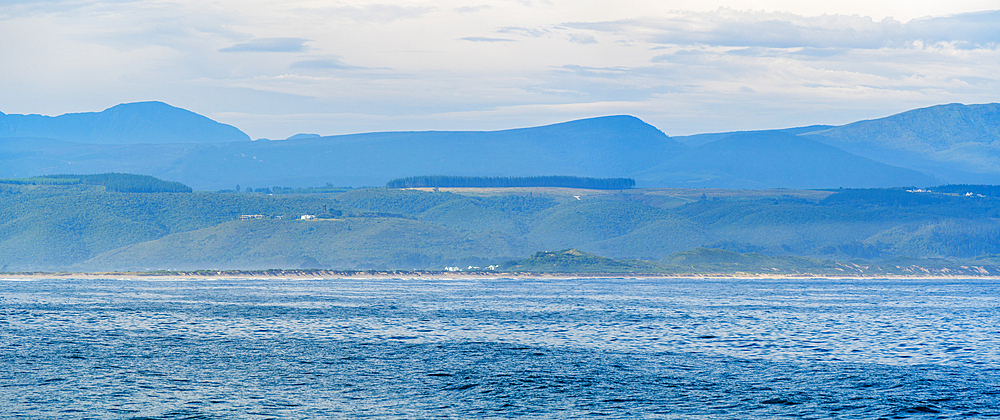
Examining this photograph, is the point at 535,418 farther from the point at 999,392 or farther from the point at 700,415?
the point at 999,392

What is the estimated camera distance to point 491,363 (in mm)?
63125

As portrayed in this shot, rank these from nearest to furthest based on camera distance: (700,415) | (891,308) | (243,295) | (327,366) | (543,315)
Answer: (700,415) < (327,366) < (543,315) < (891,308) < (243,295)

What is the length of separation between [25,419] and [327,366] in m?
20.8

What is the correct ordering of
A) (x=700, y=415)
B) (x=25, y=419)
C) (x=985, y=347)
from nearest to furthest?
(x=25, y=419)
(x=700, y=415)
(x=985, y=347)

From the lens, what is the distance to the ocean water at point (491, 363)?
4744 cm

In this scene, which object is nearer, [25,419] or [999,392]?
[25,419]

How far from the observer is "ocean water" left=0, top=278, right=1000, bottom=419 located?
156ft

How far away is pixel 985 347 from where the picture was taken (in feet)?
244

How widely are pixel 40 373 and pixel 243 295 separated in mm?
89736

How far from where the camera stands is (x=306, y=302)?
126125 mm

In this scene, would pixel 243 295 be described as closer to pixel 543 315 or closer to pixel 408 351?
pixel 543 315

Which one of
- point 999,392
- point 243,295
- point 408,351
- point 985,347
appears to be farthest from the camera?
point 243,295

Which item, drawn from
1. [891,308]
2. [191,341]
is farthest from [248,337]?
[891,308]

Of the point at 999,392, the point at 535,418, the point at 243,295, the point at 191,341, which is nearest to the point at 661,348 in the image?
the point at 999,392
